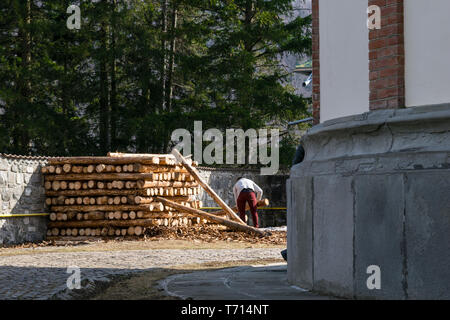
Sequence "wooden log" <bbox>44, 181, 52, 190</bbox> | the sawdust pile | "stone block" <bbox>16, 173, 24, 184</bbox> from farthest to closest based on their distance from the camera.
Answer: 1. "wooden log" <bbox>44, 181, 52, 190</bbox>
2. the sawdust pile
3. "stone block" <bbox>16, 173, 24, 184</bbox>

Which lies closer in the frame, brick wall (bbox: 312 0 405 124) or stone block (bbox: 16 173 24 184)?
brick wall (bbox: 312 0 405 124)

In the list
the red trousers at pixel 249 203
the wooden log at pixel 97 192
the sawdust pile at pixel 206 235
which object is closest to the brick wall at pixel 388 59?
the sawdust pile at pixel 206 235

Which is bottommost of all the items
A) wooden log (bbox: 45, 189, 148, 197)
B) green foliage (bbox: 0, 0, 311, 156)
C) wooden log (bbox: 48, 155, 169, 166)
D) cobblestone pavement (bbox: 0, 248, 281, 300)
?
cobblestone pavement (bbox: 0, 248, 281, 300)

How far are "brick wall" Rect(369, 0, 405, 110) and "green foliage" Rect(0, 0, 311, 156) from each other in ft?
66.6

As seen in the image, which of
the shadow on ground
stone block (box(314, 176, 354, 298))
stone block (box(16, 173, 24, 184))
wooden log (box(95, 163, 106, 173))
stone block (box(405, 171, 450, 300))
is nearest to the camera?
stone block (box(405, 171, 450, 300))

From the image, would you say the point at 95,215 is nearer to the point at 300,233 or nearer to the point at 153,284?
the point at 153,284

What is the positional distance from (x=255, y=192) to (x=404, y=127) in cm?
1324

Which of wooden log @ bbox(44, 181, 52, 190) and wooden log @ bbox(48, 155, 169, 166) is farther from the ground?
wooden log @ bbox(48, 155, 169, 166)

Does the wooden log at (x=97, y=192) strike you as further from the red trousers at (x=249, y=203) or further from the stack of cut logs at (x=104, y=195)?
the red trousers at (x=249, y=203)

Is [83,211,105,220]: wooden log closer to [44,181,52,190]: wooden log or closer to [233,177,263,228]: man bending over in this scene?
[44,181,52,190]: wooden log

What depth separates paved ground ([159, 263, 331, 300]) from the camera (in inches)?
280

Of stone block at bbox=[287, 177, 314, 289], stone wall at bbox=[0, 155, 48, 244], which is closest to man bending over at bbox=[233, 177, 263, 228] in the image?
stone wall at bbox=[0, 155, 48, 244]

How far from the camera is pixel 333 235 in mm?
7105
